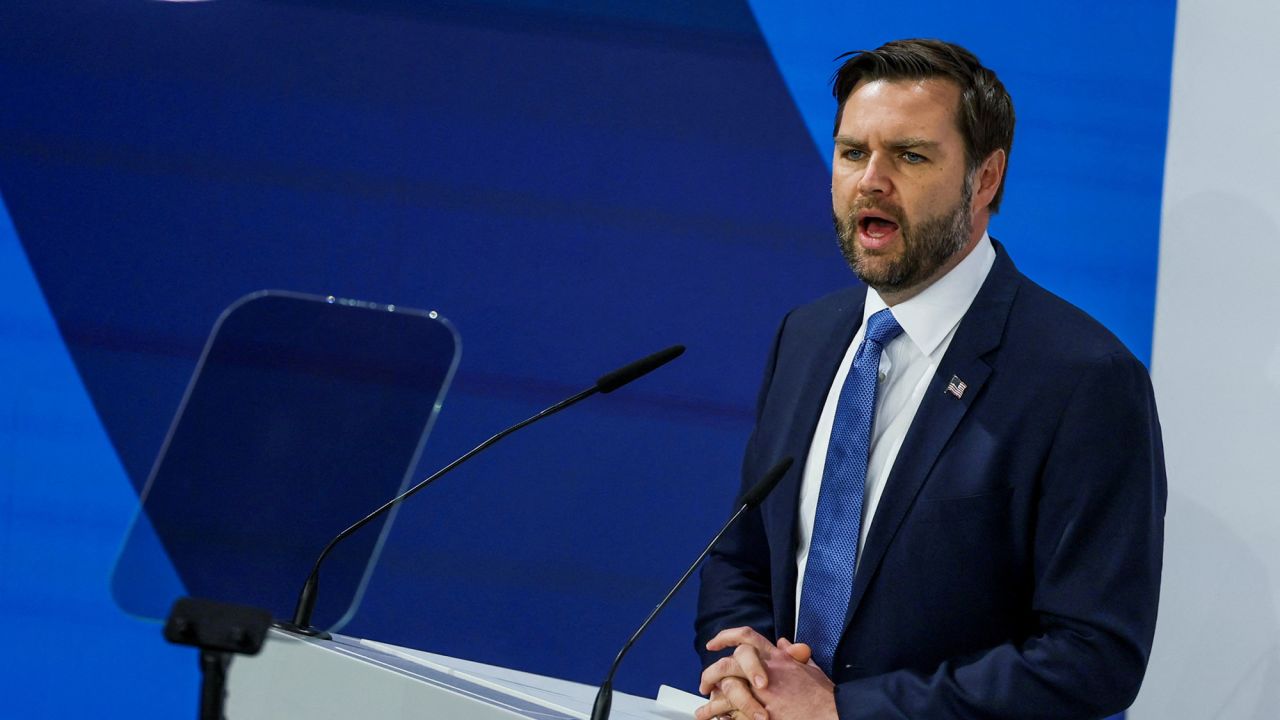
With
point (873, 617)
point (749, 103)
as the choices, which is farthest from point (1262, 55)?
point (873, 617)

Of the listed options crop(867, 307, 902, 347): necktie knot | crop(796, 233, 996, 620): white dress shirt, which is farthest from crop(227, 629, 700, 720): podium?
crop(867, 307, 902, 347): necktie knot

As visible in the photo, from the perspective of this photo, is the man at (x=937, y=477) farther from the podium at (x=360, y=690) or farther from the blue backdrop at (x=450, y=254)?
the blue backdrop at (x=450, y=254)

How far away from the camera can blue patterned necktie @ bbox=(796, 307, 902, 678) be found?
1724 millimetres

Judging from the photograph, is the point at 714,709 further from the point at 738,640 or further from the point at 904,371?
the point at 904,371

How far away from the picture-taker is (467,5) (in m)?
2.63

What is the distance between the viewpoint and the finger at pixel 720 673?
1588 mm

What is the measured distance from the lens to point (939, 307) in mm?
1787

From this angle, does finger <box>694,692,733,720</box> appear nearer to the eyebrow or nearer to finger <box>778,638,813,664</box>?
finger <box>778,638,813,664</box>

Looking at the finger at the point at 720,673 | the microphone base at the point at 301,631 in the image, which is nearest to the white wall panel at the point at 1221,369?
the finger at the point at 720,673

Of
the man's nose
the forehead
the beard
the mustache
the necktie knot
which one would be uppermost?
the forehead

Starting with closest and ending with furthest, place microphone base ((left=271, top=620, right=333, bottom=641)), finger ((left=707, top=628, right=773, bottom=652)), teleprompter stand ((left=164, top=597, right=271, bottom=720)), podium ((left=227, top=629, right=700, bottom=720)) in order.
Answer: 1. teleprompter stand ((left=164, top=597, right=271, bottom=720))
2. podium ((left=227, top=629, right=700, bottom=720))
3. microphone base ((left=271, top=620, right=333, bottom=641))
4. finger ((left=707, top=628, right=773, bottom=652))

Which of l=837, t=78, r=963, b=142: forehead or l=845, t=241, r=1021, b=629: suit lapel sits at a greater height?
l=837, t=78, r=963, b=142: forehead

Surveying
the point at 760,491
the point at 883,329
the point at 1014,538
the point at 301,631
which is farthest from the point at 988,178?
Result: the point at 301,631

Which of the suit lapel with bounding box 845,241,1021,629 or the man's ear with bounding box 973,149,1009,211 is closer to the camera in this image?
the suit lapel with bounding box 845,241,1021,629
